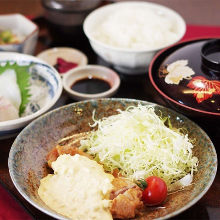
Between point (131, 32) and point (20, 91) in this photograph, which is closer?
point (20, 91)

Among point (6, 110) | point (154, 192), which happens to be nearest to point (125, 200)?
point (154, 192)

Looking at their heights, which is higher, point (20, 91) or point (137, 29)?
point (137, 29)

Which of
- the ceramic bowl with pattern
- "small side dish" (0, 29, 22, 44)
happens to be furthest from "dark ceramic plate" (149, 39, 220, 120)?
"small side dish" (0, 29, 22, 44)

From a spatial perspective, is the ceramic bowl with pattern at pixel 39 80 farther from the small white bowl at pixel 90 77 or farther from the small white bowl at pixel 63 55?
the small white bowl at pixel 63 55

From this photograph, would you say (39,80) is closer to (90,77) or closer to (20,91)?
(20,91)

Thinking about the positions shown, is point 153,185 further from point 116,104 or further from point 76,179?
point 116,104

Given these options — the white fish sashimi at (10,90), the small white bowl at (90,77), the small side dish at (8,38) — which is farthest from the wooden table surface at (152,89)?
the white fish sashimi at (10,90)
